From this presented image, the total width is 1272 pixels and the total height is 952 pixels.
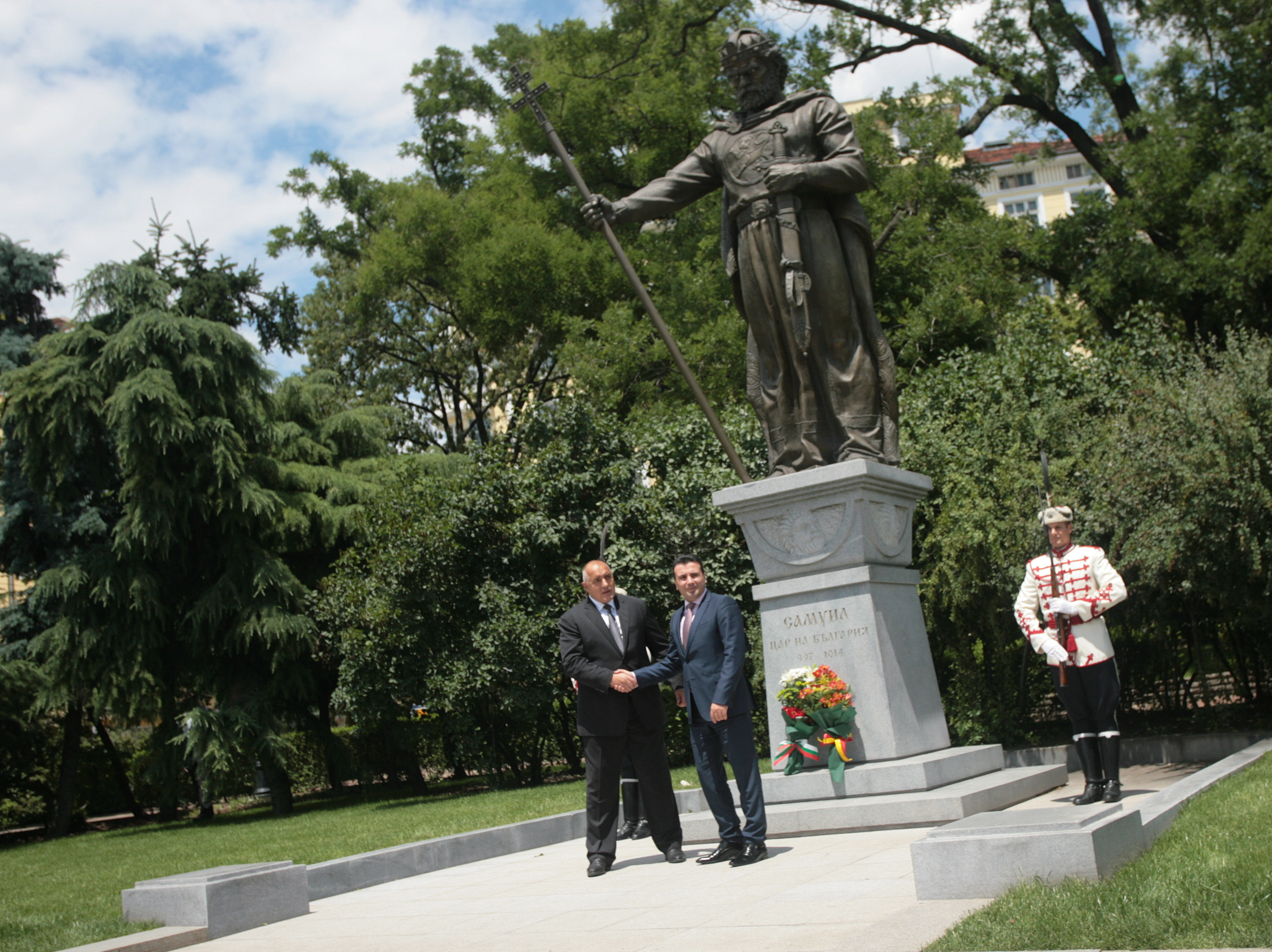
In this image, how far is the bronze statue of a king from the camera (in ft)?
29.2

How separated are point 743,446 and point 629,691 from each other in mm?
10602

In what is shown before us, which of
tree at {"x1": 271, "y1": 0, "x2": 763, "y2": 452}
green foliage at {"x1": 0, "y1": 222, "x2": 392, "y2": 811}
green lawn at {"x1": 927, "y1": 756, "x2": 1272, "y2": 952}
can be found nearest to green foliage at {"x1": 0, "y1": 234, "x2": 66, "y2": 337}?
green foliage at {"x1": 0, "y1": 222, "x2": 392, "y2": 811}

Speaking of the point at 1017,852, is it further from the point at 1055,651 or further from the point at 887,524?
the point at 887,524

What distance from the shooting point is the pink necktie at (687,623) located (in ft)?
23.2

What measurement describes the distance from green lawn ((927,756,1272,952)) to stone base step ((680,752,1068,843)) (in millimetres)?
2094

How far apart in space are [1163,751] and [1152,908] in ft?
30.0

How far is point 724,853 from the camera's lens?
6.77 meters

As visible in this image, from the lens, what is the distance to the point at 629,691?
7070 mm

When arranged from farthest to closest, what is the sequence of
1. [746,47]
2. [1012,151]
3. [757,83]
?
[1012,151] < [757,83] < [746,47]

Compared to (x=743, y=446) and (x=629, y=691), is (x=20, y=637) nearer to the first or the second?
(x=743, y=446)

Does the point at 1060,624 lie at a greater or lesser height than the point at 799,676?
greater

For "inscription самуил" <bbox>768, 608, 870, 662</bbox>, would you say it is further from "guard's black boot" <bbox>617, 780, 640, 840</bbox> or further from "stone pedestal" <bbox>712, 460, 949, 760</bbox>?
"guard's black boot" <bbox>617, 780, 640, 840</bbox>

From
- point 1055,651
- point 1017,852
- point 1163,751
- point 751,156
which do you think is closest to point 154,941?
point 1017,852

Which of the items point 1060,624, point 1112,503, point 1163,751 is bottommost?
point 1163,751
